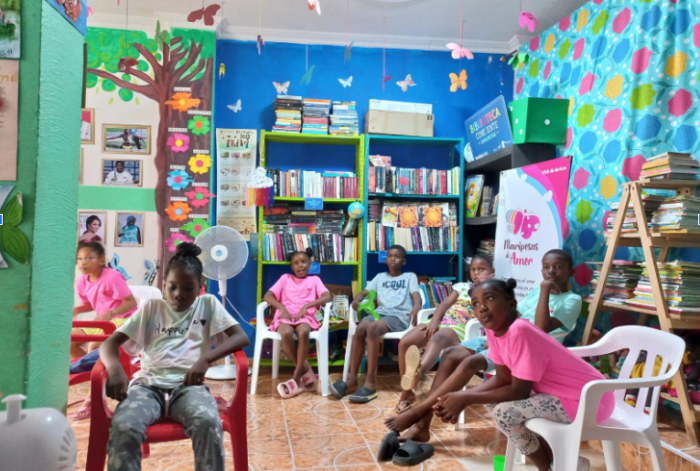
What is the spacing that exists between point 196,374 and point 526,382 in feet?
3.95

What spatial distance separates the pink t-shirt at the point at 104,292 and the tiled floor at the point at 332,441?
0.63 m

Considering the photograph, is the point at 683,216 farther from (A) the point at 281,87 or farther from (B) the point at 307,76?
(A) the point at 281,87

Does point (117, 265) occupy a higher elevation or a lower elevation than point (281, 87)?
lower

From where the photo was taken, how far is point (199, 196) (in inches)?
160

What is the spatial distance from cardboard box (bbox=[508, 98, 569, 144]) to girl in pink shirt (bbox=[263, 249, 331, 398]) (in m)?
1.91

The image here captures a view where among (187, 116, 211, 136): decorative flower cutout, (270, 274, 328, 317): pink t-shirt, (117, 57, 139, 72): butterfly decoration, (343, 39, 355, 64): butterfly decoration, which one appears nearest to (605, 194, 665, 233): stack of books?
(270, 274, 328, 317): pink t-shirt

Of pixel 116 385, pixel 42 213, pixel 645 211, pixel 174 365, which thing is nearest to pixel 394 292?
pixel 645 211

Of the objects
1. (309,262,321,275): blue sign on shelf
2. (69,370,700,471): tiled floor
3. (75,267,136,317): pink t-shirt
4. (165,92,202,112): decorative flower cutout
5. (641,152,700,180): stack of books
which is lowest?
(69,370,700,471): tiled floor

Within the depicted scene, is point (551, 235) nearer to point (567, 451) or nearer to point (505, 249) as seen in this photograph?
point (505, 249)

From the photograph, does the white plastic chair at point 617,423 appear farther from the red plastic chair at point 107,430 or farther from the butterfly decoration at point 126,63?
the butterfly decoration at point 126,63

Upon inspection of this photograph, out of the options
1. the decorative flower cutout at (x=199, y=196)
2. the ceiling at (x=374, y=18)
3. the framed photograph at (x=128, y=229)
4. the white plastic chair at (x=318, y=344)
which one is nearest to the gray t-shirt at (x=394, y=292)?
the white plastic chair at (x=318, y=344)

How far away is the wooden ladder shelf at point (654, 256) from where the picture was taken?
7.18 ft

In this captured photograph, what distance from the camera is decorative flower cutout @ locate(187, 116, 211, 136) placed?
4062mm

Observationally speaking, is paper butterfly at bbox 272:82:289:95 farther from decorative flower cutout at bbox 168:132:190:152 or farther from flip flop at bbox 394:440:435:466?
flip flop at bbox 394:440:435:466
